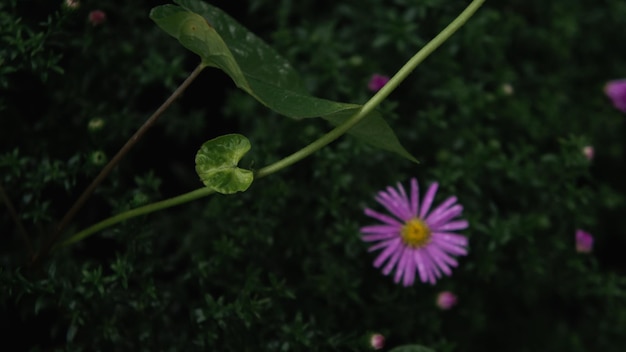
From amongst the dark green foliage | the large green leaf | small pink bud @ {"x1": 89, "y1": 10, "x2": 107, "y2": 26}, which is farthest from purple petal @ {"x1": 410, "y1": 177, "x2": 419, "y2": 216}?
small pink bud @ {"x1": 89, "y1": 10, "x2": 107, "y2": 26}

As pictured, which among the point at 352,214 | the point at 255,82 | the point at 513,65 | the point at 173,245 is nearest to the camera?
the point at 255,82

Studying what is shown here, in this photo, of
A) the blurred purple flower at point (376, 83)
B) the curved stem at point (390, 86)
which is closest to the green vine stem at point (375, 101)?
the curved stem at point (390, 86)

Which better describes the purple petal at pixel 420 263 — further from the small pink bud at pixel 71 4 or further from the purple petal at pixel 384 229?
Result: the small pink bud at pixel 71 4

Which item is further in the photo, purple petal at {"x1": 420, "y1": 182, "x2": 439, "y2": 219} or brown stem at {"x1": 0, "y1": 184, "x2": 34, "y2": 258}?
purple petal at {"x1": 420, "y1": 182, "x2": 439, "y2": 219}

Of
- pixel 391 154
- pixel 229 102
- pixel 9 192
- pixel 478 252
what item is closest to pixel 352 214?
pixel 391 154

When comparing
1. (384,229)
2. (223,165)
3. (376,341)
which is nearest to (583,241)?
(384,229)

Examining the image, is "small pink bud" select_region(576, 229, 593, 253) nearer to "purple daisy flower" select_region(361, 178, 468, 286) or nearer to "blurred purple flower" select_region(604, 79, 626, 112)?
"purple daisy flower" select_region(361, 178, 468, 286)

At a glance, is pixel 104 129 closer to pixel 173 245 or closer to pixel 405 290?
pixel 173 245
